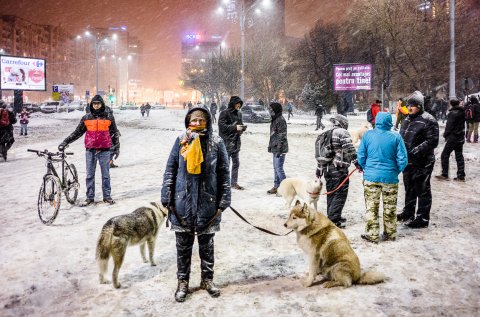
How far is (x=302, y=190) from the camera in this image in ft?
23.2

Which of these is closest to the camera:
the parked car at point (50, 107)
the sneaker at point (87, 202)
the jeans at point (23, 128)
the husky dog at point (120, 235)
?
the husky dog at point (120, 235)

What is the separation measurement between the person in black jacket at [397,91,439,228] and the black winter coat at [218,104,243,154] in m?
3.72

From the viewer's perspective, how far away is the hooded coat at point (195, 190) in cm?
396

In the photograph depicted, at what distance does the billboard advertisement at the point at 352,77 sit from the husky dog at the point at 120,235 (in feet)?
95.3

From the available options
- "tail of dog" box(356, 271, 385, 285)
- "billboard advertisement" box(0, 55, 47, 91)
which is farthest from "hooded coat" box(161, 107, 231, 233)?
"billboard advertisement" box(0, 55, 47, 91)

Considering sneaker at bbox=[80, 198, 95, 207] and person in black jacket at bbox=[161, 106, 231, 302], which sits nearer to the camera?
person in black jacket at bbox=[161, 106, 231, 302]

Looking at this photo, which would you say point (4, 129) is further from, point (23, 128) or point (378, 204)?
point (378, 204)

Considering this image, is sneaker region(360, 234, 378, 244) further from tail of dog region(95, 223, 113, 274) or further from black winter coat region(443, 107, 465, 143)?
black winter coat region(443, 107, 465, 143)

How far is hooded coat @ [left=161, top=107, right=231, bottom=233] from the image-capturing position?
3959 millimetres

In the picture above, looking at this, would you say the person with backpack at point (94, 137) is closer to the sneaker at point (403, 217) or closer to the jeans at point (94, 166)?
the jeans at point (94, 166)

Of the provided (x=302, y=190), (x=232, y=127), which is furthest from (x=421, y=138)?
(x=232, y=127)

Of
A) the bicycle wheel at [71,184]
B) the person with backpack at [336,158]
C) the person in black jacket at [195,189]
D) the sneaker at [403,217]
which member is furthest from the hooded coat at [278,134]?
the person in black jacket at [195,189]

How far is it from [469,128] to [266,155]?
10.1 metres

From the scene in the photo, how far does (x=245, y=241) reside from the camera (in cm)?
586
